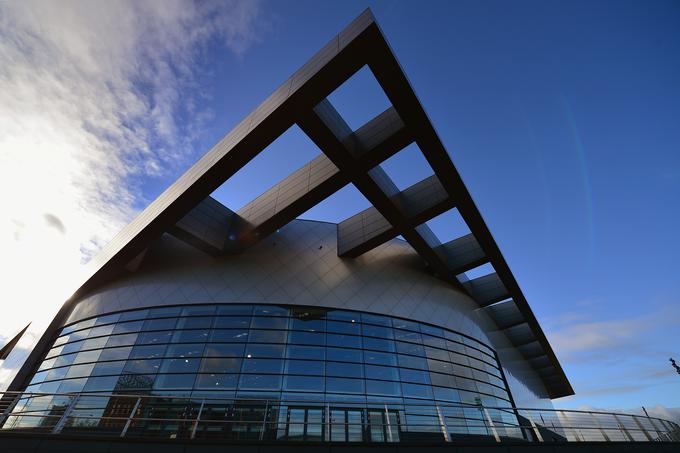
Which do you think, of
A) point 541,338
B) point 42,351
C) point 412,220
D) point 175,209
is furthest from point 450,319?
point 42,351

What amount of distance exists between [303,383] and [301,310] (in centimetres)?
362

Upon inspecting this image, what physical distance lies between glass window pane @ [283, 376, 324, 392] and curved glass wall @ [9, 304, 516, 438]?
0.14 feet

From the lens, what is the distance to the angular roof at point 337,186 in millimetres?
11508

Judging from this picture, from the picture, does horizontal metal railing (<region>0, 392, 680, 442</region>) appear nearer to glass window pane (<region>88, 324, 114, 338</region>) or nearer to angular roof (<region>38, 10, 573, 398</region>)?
glass window pane (<region>88, 324, 114, 338</region>)

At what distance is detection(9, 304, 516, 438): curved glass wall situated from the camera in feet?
50.4

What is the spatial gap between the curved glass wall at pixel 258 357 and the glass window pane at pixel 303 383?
4 cm

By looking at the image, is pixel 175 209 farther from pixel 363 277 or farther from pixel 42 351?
pixel 42 351

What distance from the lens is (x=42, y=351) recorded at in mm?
19328

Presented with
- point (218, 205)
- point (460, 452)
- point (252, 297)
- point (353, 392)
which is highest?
point (218, 205)

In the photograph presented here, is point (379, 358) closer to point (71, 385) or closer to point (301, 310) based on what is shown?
point (301, 310)

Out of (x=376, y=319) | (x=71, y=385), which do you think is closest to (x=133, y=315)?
(x=71, y=385)

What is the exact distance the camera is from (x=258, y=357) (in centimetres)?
1596

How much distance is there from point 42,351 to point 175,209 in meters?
13.3

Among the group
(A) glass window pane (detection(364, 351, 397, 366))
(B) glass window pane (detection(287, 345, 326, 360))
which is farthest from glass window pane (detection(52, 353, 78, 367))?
(A) glass window pane (detection(364, 351, 397, 366))
